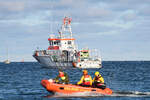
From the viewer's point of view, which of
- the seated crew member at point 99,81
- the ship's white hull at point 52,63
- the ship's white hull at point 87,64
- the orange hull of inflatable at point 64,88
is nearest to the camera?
the orange hull of inflatable at point 64,88

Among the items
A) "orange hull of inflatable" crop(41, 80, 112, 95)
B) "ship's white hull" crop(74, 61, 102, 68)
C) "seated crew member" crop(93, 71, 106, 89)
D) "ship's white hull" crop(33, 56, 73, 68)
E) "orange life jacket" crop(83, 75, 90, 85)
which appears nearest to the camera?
"orange hull of inflatable" crop(41, 80, 112, 95)

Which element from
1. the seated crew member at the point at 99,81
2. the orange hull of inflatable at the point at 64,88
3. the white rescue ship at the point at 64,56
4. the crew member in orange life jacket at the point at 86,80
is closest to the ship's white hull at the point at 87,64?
the white rescue ship at the point at 64,56

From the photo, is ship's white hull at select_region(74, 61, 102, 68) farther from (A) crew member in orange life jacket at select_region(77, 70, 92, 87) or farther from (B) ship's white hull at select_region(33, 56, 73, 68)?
(A) crew member in orange life jacket at select_region(77, 70, 92, 87)

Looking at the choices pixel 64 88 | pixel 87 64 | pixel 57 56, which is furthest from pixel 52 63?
pixel 64 88

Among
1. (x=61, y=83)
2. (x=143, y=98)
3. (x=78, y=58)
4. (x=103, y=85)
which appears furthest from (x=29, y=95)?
(x=78, y=58)

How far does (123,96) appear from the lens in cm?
3120

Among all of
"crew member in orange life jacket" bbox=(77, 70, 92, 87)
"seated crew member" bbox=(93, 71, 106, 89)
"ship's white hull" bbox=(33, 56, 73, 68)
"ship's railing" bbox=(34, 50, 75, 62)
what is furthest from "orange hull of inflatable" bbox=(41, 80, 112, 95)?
"ship's railing" bbox=(34, 50, 75, 62)

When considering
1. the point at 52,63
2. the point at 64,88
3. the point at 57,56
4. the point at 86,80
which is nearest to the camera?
the point at 64,88

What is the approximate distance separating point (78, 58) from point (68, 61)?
2524 mm

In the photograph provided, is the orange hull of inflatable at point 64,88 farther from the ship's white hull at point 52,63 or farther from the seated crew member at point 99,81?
the ship's white hull at point 52,63

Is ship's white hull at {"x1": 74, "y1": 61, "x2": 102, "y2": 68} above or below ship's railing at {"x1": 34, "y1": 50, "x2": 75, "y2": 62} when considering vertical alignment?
below

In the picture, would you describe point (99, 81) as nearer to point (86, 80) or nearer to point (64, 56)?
point (86, 80)

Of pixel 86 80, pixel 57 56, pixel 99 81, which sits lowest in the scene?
pixel 99 81

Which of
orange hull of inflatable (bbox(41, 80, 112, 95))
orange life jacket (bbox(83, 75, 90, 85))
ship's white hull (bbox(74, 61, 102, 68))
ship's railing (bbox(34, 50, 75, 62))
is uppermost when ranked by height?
ship's railing (bbox(34, 50, 75, 62))
